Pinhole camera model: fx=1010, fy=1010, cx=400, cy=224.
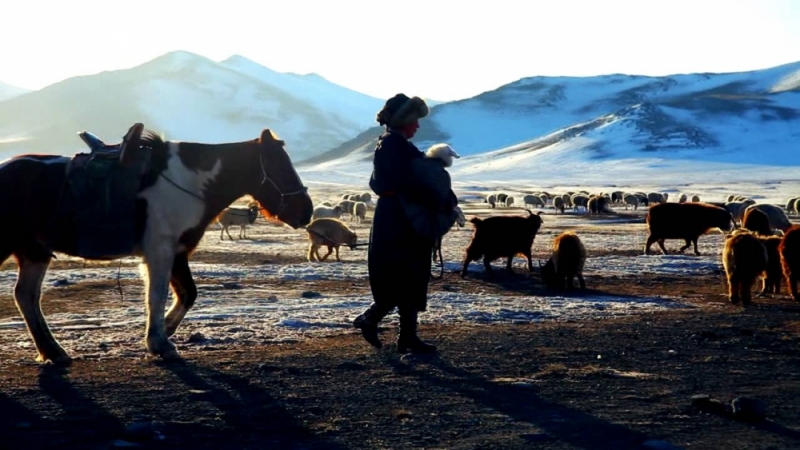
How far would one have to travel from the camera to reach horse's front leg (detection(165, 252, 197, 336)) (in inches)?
340

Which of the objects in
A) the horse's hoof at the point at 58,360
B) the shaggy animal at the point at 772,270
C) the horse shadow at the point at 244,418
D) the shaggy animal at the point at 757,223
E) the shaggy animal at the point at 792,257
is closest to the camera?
the horse shadow at the point at 244,418

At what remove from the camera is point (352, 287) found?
52.8 feet

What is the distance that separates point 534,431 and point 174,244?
377 cm

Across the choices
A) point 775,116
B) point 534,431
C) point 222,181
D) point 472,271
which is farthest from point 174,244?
point 775,116

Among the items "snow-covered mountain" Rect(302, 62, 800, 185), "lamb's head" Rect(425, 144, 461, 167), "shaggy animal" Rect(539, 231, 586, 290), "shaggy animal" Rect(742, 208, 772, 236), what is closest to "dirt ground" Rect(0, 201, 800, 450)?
"lamb's head" Rect(425, 144, 461, 167)

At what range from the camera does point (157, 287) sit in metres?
8.16

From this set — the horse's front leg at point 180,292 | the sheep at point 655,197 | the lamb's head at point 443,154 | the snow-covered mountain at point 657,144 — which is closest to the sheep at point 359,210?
the sheep at point 655,197

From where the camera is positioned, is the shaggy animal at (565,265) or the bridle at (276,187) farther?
the shaggy animal at (565,265)

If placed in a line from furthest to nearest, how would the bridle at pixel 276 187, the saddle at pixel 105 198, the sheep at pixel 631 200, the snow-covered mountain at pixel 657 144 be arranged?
the snow-covered mountain at pixel 657 144 < the sheep at pixel 631 200 < the bridle at pixel 276 187 < the saddle at pixel 105 198

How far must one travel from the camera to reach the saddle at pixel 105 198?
813 cm

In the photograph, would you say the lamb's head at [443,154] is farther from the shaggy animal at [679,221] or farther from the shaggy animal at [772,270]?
the shaggy animal at [679,221]

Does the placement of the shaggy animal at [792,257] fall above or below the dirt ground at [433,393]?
above

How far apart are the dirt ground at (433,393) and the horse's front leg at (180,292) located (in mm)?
319

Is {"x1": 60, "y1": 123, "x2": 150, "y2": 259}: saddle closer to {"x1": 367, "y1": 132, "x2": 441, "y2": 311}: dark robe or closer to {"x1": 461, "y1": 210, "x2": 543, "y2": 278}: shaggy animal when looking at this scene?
{"x1": 367, "y1": 132, "x2": 441, "y2": 311}: dark robe
